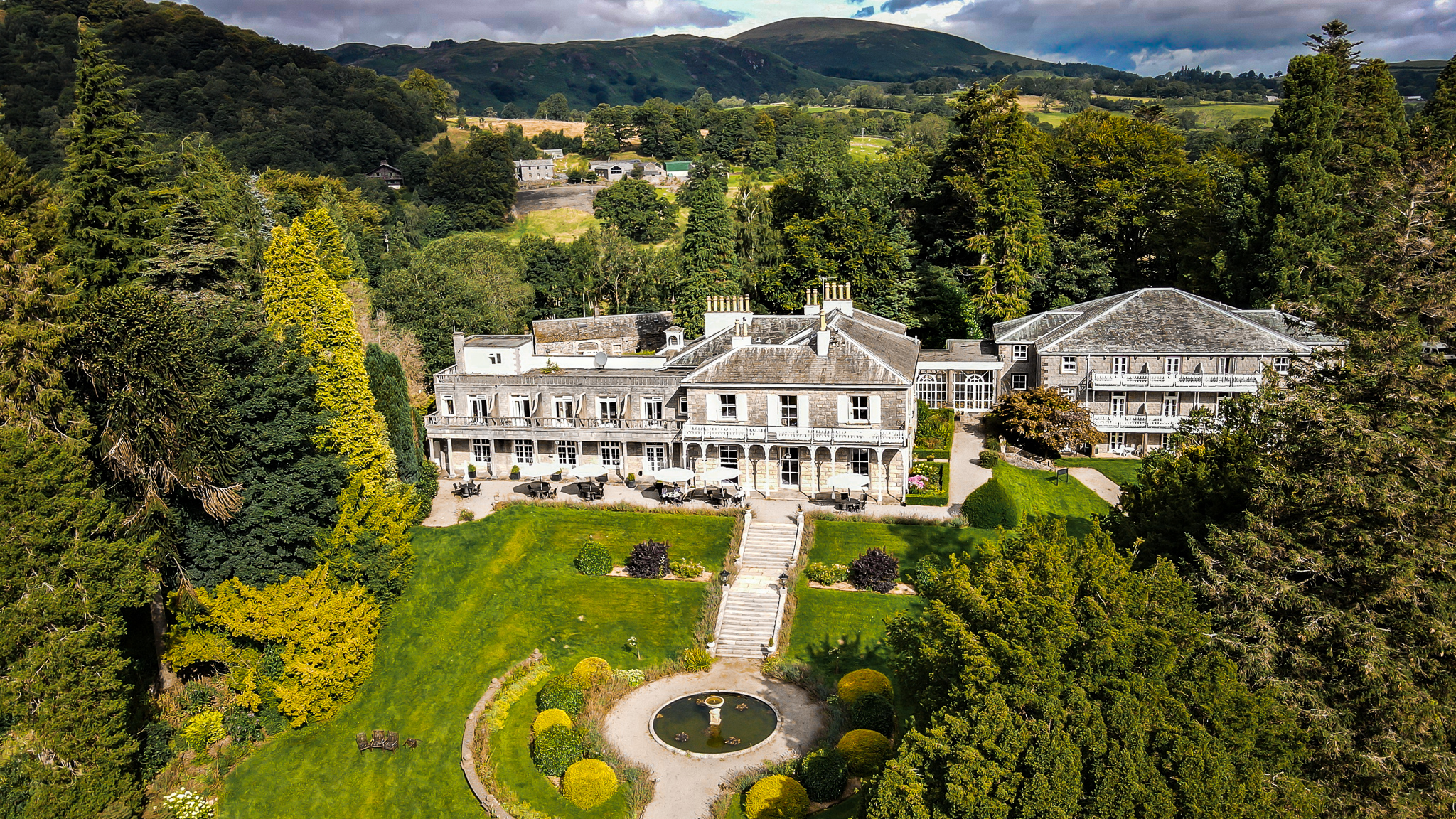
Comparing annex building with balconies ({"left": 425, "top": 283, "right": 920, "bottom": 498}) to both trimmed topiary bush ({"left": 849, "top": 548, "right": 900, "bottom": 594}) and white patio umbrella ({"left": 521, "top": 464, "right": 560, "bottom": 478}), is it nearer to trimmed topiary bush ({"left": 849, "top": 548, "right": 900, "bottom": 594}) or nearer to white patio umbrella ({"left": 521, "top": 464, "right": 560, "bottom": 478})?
white patio umbrella ({"left": 521, "top": 464, "right": 560, "bottom": 478})

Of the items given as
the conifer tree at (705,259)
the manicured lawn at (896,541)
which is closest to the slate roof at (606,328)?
the conifer tree at (705,259)

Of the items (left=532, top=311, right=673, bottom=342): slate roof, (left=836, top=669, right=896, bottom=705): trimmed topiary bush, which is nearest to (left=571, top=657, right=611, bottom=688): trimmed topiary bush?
(left=836, top=669, right=896, bottom=705): trimmed topiary bush

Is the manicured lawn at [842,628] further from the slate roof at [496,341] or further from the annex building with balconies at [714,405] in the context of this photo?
the slate roof at [496,341]

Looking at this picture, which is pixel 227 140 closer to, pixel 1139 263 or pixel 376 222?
pixel 376 222

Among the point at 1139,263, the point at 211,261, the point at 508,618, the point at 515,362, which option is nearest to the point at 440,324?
the point at 515,362

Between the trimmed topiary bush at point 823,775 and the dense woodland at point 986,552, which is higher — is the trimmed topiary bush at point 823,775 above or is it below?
below
